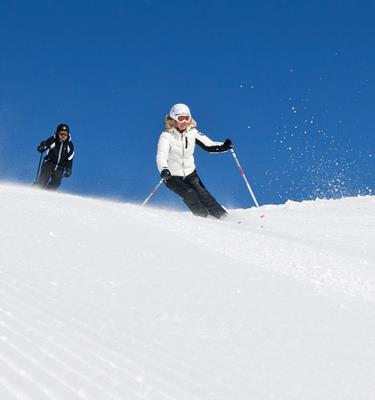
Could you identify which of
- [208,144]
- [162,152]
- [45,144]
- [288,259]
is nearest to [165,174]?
[162,152]

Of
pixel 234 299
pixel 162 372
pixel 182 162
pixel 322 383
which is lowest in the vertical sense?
pixel 162 372

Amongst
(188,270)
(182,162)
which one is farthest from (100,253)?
(182,162)

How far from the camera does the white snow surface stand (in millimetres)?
2771

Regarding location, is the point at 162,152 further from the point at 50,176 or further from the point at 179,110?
the point at 50,176

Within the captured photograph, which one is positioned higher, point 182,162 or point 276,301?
point 182,162

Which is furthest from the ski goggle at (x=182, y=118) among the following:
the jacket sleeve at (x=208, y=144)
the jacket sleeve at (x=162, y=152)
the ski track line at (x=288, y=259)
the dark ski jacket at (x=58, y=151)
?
the dark ski jacket at (x=58, y=151)

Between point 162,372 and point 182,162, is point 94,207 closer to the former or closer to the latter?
point 182,162

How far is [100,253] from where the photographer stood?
5105mm

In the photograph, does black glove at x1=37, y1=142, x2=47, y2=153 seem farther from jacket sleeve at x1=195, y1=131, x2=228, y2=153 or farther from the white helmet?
the white helmet

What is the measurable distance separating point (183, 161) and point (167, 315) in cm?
677

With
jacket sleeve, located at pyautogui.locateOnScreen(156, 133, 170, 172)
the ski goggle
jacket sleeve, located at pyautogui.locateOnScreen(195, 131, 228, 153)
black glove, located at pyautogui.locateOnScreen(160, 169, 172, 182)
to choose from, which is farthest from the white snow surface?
jacket sleeve, located at pyautogui.locateOnScreen(195, 131, 228, 153)

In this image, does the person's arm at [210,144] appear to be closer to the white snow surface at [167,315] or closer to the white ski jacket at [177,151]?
the white ski jacket at [177,151]

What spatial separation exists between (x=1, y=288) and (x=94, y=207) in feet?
13.2

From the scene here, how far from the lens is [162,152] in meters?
10.1
